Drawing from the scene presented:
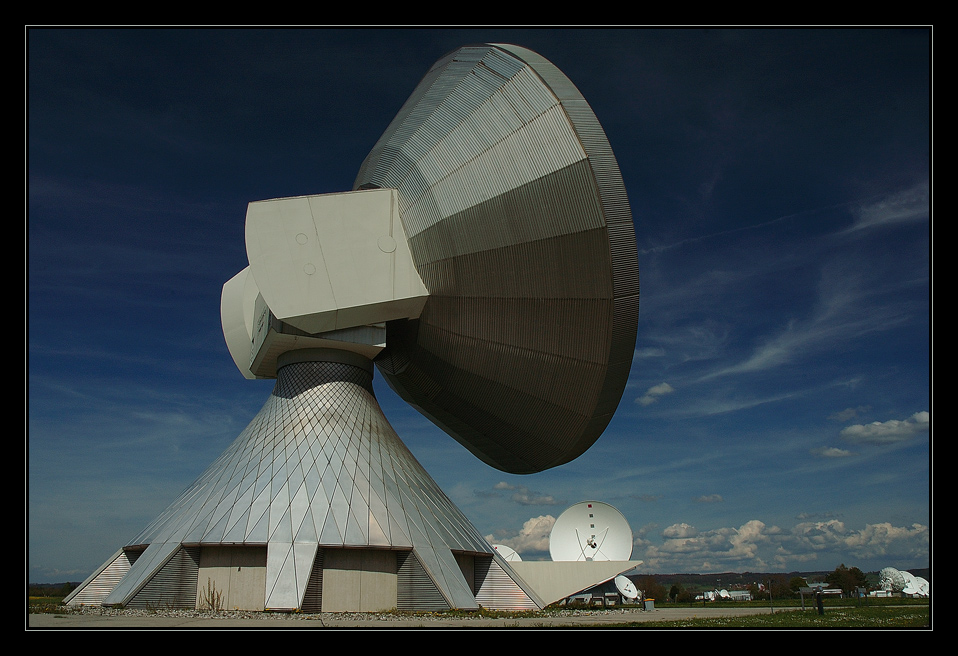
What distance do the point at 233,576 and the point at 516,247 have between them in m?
12.8

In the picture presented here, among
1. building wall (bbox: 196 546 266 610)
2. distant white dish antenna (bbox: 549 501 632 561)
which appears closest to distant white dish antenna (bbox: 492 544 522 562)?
distant white dish antenna (bbox: 549 501 632 561)

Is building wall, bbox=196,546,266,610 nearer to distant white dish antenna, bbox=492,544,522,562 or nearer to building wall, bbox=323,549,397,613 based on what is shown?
building wall, bbox=323,549,397,613

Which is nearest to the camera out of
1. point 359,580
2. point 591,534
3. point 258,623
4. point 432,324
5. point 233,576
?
point 258,623

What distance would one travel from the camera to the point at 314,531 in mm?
21109

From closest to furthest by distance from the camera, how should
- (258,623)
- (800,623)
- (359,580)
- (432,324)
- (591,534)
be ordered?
(258,623)
(800,623)
(359,580)
(432,324)
(591,534)

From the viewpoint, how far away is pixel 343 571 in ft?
69.9

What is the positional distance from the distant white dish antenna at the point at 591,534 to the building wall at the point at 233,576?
28.3m

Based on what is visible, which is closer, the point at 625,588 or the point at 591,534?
the point at 591,534

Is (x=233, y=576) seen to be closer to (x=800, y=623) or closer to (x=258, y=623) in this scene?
(x=258, y=623)

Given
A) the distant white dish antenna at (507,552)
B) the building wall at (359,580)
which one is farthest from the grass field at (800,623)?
the distant white dish antenna at (507,552)

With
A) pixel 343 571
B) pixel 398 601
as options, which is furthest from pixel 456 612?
pixel 343 571

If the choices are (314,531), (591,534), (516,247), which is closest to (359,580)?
(314,531)

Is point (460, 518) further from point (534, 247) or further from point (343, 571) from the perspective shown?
point (534, 247)

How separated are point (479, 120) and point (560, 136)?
3653 mm
